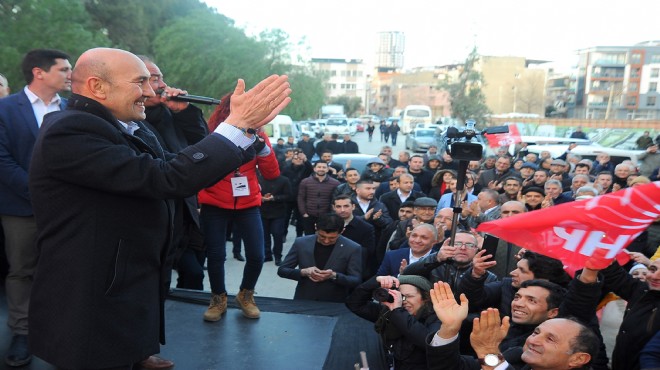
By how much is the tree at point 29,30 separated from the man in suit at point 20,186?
12587mm

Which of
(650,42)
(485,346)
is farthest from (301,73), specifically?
(650,42)

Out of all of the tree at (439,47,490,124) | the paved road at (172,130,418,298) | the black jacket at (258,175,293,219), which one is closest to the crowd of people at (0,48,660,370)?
the paved road at (172,130,418,298)

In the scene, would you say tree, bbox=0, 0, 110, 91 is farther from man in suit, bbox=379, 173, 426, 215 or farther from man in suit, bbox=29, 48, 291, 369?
man in suit, bbox=29, 48, 291, 369

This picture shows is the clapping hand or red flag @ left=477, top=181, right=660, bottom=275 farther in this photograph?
red flag @ left=477, top=181, right=660, bottom=275

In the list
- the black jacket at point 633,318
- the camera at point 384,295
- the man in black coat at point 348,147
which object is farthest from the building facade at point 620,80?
the camera at point 384,295

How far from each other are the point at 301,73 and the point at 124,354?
35639 millimetres

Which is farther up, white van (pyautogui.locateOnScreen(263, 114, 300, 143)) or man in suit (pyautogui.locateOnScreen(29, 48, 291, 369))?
man in suit (pyautogui.locateOnScreen(29, 48, 291, 369))

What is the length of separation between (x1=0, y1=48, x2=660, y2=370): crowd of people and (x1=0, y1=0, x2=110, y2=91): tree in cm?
1152

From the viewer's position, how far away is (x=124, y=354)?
2.25m

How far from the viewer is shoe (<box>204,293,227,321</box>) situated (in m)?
4.25

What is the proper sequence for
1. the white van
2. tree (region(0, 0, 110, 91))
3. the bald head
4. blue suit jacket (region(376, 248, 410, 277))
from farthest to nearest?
the white van → tree (region(0, 0, 110, 91)) → blue suit jacket (region(376, 248, 410, 277)) → the bald head

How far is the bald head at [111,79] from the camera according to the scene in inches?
88.0

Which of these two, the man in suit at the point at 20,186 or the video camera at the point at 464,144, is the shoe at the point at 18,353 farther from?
the video camera at the point at 464,144

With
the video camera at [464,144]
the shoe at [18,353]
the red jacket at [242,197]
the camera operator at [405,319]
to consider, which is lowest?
the shoe at [18,353]
